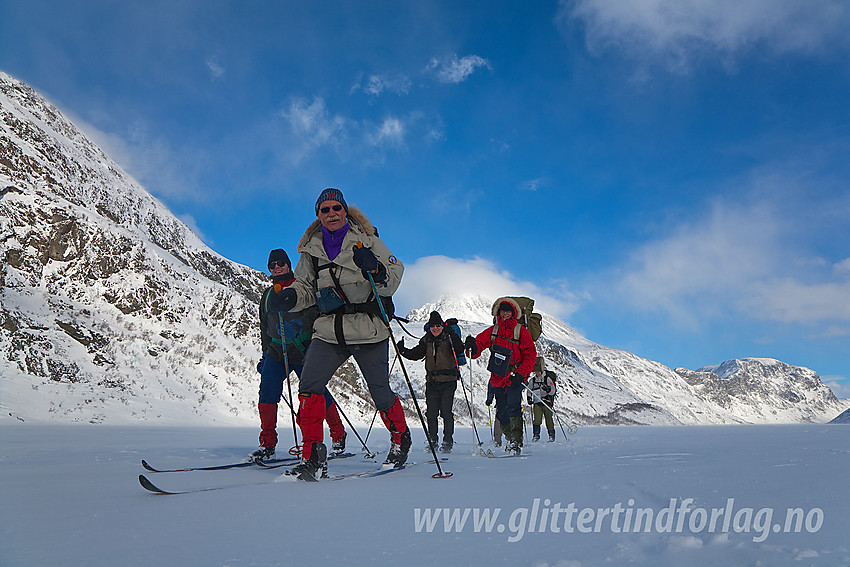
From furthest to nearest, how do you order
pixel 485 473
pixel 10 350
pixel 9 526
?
pixel 10 350 → pixel 485 473 → pixel 9 526

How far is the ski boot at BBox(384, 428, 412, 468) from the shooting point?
4.41 m

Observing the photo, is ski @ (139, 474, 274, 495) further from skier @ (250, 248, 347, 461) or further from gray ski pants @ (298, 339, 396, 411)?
skier @ (250, 248, 347, 461)

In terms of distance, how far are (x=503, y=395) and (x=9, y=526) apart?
17.8 ft

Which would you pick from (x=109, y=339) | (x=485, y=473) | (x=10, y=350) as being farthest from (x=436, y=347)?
(x=109, y=339)

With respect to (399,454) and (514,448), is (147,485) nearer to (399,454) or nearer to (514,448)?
(399,454)

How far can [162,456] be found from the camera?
4.97 meters

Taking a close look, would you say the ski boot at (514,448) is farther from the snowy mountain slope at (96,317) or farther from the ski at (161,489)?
the snowy mountain slope at (96,317)

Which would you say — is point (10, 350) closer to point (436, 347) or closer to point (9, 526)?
point (436, 347)

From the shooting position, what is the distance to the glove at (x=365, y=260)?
393 centimetres

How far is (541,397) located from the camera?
10.4m

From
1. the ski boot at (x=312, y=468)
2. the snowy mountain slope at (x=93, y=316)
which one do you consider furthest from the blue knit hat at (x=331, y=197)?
the snowy mountain slope at (x=93, y=316)

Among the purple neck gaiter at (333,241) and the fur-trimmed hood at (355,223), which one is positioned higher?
the fur-trimmed hood at (355,223)

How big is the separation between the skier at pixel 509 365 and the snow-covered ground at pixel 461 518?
2.87 m

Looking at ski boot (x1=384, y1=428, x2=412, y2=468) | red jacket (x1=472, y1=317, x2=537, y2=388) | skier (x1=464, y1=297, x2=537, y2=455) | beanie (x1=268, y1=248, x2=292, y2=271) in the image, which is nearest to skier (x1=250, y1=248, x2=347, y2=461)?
beanie (x1=268, y1=248, x2=292, y2=271)
